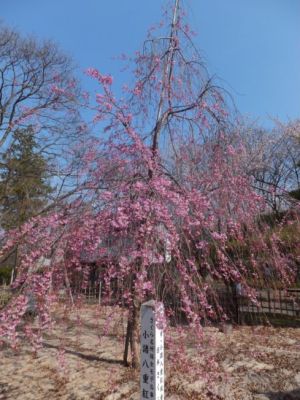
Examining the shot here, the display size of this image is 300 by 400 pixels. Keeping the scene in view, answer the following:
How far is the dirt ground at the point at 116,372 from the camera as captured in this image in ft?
14.5

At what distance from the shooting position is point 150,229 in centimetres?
329

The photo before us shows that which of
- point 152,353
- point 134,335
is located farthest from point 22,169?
point 152,353

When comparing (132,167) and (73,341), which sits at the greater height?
(132,167)

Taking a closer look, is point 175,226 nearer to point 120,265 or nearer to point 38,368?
point 120,265

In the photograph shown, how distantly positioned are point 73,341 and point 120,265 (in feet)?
15.2

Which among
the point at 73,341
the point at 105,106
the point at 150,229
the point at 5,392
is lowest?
the point at 5,392

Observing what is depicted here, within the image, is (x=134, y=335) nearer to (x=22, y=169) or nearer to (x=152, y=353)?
Answer: (x=152, y=353)

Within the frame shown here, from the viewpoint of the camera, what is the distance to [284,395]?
4316 millimetres

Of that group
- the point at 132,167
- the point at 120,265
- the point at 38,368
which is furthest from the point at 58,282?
the point at 38,368

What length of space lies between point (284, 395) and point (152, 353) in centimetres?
222

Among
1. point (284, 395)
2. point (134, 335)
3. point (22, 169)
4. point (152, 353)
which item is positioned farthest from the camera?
point (22, 169)

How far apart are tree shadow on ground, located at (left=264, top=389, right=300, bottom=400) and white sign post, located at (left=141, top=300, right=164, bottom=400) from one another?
193cm

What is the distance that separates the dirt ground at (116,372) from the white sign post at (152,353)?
373mm

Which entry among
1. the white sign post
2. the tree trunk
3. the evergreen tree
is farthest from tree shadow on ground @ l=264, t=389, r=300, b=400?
the evergreen tree
